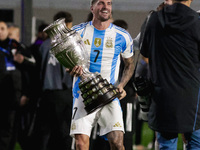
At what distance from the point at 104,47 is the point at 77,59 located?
0.45 meters

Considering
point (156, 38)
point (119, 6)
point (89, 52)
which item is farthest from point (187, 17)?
point (119, 6)

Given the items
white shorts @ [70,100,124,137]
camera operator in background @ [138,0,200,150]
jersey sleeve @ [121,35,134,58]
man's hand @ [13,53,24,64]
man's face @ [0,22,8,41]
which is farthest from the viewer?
man's hand @ [13,53,24,64]

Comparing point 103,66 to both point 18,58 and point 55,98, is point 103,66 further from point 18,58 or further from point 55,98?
point 18,58

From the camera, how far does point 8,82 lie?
6262 millimetres

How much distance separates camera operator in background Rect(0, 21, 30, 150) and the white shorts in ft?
6.98

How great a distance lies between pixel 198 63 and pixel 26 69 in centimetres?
337

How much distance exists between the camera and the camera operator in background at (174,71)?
3.74 m

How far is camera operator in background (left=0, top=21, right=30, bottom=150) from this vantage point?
6.15m

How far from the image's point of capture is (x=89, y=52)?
14.5ft

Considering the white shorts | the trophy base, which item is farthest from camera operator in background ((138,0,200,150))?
the white shorts

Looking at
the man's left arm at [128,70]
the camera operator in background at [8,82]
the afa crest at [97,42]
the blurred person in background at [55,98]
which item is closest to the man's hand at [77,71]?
the afa crest at [97,42]

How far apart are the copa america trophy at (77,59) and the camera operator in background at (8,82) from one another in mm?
2172

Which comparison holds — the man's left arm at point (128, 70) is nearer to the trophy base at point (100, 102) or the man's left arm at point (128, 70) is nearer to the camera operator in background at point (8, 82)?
the trophy base at point (100, 102)

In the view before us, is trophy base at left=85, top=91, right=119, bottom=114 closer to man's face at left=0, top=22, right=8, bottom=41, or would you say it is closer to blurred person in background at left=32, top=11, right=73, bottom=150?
blurred person in background at left=32, top=11, right=73, bottom=150
